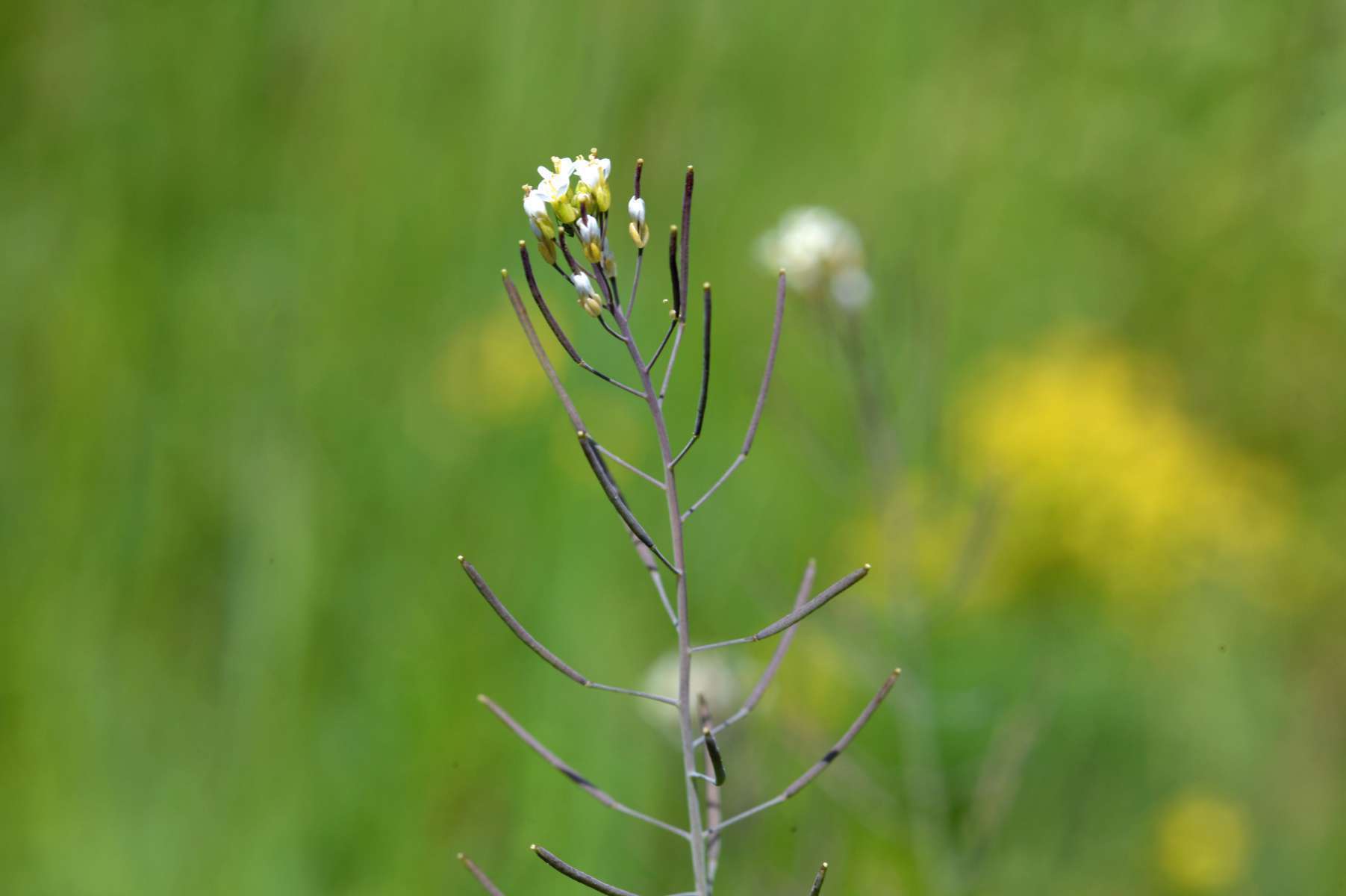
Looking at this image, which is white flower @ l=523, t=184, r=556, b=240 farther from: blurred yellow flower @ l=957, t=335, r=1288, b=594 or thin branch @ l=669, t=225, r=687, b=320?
blurred yellow flower @ l=957, t=335, r=1288, b=594

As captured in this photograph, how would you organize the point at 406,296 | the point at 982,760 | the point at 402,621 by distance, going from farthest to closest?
1. the point at 406,296
2. the point at 402,621
3. the point at 982,760

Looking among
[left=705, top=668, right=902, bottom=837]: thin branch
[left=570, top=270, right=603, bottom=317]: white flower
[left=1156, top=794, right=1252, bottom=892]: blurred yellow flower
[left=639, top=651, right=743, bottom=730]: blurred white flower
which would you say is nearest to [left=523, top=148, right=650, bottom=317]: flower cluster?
[left=570, top=270, right=603, bottom=317]: white flower

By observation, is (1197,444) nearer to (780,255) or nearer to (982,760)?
(982,760)

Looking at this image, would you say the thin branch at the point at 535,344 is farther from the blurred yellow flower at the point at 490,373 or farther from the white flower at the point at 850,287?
the blurred yellow flower at the point at 490,373

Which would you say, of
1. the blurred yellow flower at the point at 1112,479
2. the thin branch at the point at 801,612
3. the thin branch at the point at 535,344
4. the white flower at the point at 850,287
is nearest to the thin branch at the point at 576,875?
the thin branch at the point at 801,612

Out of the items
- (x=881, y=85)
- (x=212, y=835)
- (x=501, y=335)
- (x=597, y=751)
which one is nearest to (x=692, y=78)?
(x=881, y=85)

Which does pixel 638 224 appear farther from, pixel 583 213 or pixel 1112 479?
pixel 1112 479

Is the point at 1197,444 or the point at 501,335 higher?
the point at 1197,444
